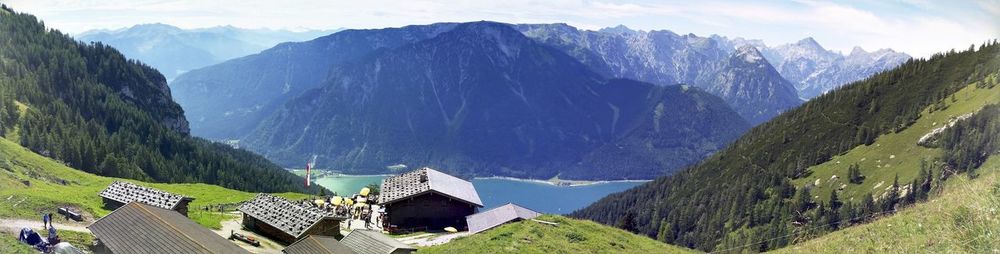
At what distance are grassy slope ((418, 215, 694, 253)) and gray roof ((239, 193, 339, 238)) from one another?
46.8 feet

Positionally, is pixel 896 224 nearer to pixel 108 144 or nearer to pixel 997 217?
pixel 997 217

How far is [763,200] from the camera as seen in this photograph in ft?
619

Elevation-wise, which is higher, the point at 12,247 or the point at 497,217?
the point at 12,247

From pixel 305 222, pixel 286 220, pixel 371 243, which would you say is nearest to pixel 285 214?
pixel 286 220

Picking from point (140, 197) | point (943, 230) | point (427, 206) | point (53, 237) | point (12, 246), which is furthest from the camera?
point (427, 206)

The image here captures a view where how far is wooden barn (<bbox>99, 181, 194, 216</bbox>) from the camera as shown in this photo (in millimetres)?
53625

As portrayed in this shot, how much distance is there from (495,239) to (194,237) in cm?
1502

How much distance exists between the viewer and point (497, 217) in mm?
51500

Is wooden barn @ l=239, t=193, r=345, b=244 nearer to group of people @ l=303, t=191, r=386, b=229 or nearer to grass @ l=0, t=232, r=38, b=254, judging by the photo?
group of people @ l=303, t=191, r=386, b=229

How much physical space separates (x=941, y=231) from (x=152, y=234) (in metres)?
30.9

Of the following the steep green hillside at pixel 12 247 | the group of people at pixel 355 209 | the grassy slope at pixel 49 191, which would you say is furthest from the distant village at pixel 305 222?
the grassy slope at pixel 49 191

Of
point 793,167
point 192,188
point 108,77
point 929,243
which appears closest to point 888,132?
point 793,167

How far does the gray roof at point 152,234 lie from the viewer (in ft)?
93.6

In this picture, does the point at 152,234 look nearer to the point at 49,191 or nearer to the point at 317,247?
the point at 317,247
